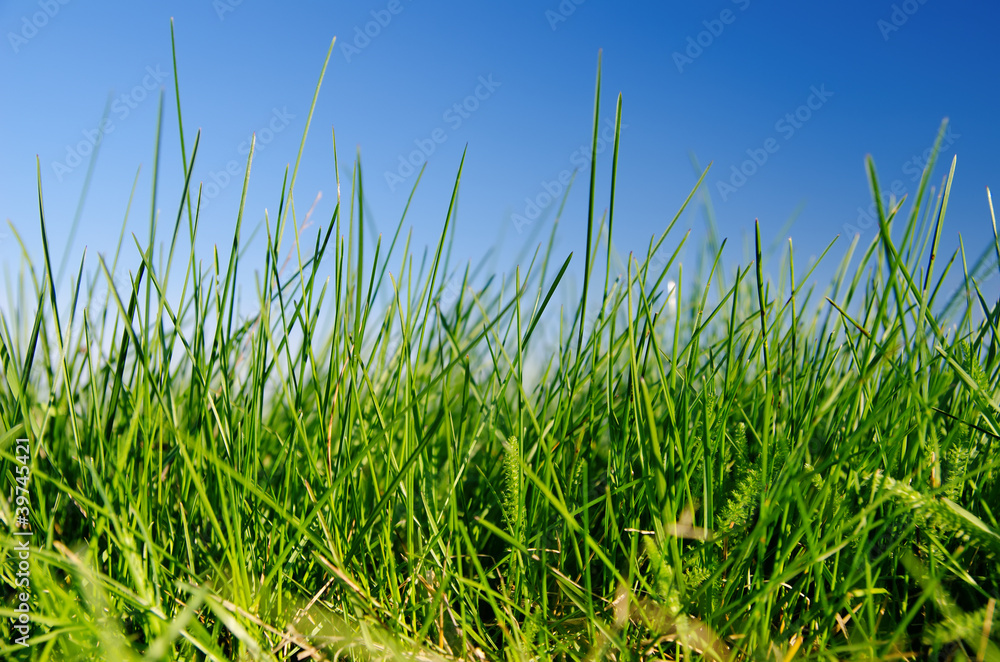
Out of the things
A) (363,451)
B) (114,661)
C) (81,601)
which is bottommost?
(81,601)

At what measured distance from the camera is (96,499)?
2.78ft

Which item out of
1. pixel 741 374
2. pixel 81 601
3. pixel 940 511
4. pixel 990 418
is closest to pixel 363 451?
pixel 81 601

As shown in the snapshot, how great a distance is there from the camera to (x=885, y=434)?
0.83 meters

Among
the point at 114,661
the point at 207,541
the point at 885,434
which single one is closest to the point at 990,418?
the point at 885,434

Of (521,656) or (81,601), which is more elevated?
(521,656)

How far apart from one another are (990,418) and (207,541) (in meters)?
1.07

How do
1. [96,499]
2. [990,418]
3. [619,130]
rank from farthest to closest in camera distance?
[96,499], [990,418], [619,130]

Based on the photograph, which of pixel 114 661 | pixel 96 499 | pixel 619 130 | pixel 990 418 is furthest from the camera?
pixel 96 499

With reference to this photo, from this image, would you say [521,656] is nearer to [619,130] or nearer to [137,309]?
[619,130]

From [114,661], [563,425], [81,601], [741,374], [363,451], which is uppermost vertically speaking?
[741,374]

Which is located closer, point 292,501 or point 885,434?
point 885,434

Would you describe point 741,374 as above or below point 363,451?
above

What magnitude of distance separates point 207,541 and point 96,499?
16 cm

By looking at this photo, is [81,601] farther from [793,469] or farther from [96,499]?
[793,469]
